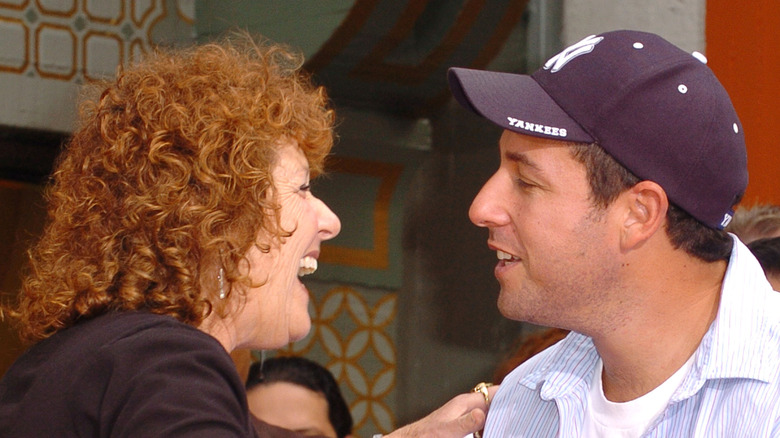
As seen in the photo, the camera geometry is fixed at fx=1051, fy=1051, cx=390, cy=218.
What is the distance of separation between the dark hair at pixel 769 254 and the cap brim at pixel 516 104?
85cm

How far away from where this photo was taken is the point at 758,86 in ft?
11.0

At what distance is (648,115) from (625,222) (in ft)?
0.61

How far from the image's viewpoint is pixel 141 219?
1538 millimetres

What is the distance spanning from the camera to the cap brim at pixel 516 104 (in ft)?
5.49

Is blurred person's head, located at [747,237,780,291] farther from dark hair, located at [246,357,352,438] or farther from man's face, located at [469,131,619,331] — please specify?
dark hair, located at [246,357,352,438]

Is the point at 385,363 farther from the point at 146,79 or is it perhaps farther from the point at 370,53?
the point at 146,79

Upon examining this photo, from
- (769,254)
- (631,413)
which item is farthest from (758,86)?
(631,413)

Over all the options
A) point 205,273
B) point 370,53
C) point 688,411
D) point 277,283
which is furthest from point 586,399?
point 370,53

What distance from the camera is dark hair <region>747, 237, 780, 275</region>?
7.58 feet

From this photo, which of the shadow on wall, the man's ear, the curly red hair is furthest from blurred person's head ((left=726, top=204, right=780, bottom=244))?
the shadow on wall

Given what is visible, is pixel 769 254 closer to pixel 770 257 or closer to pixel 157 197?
pixel 770 257

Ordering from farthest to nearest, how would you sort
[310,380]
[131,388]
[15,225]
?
[15,225]
[310,380]
[131,388]

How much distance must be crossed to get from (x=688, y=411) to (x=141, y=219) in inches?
33.7

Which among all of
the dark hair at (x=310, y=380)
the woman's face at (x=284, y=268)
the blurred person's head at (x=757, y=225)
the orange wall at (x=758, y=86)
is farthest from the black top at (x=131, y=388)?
the orange wall at (x=758, y=86)
